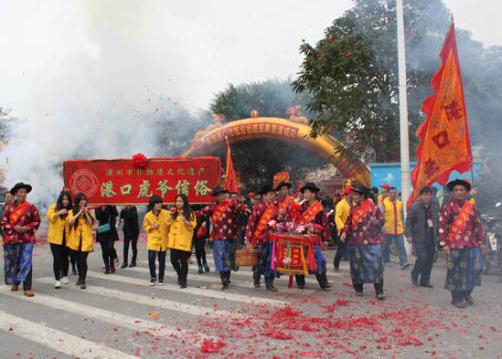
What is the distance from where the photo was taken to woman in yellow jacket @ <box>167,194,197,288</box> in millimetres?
7977

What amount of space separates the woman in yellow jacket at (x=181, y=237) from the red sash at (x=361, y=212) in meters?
2.50

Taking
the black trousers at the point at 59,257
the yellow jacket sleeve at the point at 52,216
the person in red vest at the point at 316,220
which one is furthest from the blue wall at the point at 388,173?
the yellow jacket sleeve at the point at 52,216

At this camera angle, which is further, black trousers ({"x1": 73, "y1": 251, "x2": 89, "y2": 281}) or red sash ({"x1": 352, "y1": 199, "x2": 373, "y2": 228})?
black trousers ({"x1": 73, "y1": 251, "x2": 89, "y2": 281})

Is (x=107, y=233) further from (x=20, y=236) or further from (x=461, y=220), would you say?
(x=461, y=220)

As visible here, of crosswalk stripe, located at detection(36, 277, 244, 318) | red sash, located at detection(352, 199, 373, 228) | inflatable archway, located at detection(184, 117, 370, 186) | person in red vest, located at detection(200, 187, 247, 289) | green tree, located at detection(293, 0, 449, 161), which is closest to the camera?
crosswalk stripe, located at detection(36, 277, 244, 318)

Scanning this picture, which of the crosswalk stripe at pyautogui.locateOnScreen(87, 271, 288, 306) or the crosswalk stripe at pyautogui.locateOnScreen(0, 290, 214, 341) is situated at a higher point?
the crosswalk stripe at pyautogui.locateOnScreen(87, 271, 288, 306)

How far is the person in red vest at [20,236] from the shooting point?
24.7ft

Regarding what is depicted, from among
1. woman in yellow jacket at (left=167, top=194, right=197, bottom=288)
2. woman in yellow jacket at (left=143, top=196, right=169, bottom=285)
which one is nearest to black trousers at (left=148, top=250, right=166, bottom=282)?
woman in yellow jacket at (left=143, top=196, right=169, bottom=285)

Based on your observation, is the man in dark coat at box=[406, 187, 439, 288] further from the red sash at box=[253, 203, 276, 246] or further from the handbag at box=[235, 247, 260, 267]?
the handbag at box=[235, 247, 260, 267]

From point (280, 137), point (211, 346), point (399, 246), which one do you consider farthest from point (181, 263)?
point (280, 137)

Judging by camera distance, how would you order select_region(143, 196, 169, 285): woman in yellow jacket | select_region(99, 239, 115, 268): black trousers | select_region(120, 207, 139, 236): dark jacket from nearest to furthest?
select_region(143, 196, 169, 285): woman in yellow jacket, select_region(99, 239, 115, 268): black trousers, select_region(120, 207, 139, 236): dark jacket

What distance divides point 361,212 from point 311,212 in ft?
2.34

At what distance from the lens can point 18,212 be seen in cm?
764

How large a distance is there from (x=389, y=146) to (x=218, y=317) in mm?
8425
